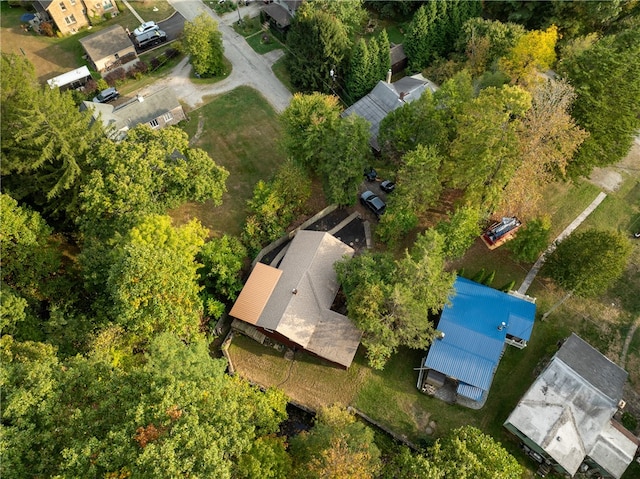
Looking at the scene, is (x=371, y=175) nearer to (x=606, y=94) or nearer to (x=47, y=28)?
(x=606, y=94)

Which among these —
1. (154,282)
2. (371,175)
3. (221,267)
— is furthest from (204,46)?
(154,282)

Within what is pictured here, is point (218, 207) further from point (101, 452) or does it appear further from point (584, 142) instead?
point (584, 142)

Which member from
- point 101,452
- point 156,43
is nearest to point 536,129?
point 101,452

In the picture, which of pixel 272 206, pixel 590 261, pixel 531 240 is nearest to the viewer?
pixel 590 261

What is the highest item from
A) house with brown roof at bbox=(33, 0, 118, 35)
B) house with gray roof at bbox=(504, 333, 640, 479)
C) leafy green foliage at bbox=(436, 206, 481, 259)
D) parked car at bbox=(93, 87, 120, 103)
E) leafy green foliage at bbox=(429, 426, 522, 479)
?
house with brown roof at bbox=(33, 0, 118, 35)

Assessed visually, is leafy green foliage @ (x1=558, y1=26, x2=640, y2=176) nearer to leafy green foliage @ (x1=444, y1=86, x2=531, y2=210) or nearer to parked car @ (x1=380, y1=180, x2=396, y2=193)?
leafy green foliage @ (x1=444, y1=86, x2=531, y2=210)

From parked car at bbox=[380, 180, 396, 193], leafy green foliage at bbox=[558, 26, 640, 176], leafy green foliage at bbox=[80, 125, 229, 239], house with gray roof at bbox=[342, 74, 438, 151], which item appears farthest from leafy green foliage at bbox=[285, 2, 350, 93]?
leafy green foliage at bbox=[558, 26, 640, 176]
